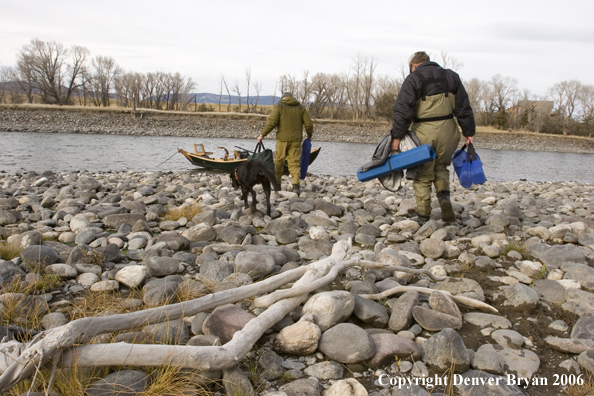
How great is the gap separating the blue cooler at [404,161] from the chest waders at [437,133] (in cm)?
21

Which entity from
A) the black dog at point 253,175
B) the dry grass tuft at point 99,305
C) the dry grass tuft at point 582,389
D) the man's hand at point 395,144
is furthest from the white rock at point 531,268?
the dry grass tuft at point 99,305

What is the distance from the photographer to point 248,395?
1.84 m

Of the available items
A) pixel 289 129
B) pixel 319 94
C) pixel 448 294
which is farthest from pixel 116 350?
pixel 319 94

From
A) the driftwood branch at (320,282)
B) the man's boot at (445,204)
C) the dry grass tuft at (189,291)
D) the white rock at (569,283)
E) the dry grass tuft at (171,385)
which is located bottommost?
the dry grass tuft at (189,291)

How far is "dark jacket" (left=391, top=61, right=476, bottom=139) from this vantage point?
4574 millimetres

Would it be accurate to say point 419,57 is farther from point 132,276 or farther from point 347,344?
point 132,276

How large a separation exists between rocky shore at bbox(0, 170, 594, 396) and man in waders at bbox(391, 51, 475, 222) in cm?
75

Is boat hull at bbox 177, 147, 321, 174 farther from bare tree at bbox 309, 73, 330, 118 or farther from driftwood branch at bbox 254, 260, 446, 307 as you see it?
bare tree at bbox 309, 73, 330, 118

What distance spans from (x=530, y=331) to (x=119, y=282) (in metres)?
3.06

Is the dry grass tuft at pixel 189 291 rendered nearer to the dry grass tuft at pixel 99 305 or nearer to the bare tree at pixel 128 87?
the dry grass tuft at pixel 99 305

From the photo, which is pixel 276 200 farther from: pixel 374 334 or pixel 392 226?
pixel 374 334

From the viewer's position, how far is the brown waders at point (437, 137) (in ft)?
15.3

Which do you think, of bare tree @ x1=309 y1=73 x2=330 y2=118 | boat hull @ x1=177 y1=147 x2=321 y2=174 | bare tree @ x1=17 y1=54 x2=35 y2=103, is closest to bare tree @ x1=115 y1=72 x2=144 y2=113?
bare tree @ x1=17 y1=54 x2=35 y2=103

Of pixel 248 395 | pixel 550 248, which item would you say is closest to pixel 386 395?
pixel 248 395
